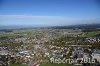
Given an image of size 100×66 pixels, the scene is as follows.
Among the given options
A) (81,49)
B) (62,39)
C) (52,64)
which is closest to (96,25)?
(81,49)

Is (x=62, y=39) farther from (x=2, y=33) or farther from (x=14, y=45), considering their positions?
(x=2, y=33)

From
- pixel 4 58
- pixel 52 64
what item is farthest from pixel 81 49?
pixel 4 58

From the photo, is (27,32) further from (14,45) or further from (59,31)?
(59,31)

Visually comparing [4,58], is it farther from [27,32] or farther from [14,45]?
[27,32]

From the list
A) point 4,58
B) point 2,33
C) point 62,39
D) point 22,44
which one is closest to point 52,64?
point 62,39

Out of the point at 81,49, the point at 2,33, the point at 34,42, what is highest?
the point at 2,33

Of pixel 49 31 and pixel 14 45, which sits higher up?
pixel 49 31

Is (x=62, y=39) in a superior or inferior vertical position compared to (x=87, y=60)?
superior
